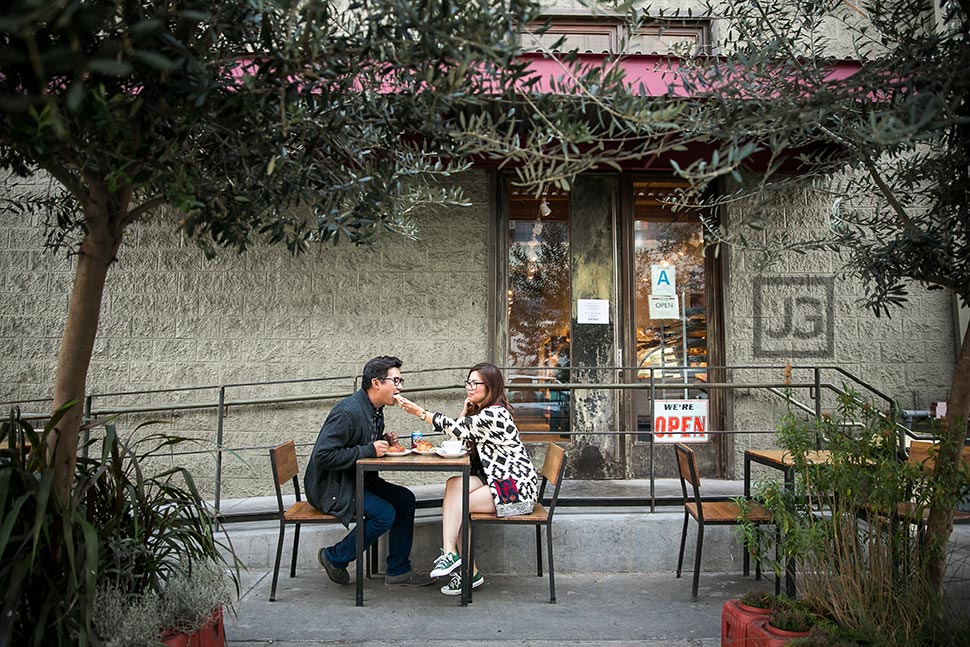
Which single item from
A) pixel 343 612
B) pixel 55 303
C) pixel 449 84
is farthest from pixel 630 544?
pixel 55 303

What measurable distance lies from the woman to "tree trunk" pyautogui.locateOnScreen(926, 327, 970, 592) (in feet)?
7.10

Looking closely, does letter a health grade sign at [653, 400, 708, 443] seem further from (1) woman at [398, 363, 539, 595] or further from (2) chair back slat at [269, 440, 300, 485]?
(2) chair back slat at [269, 440, 300, 485]

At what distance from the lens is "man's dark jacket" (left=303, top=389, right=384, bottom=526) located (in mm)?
4586

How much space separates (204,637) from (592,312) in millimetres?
4762

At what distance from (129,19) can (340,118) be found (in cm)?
84

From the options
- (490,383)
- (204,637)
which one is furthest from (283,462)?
(204,637)

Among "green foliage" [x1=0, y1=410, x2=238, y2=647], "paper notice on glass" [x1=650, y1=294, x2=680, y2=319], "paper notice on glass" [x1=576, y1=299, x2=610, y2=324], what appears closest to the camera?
"green foliage" [x1=0, y1=410, x2=238, y2=647]

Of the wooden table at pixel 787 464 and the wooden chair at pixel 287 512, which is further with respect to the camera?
the wooden chair at pixel 287 512

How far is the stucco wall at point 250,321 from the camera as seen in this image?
6820 mm

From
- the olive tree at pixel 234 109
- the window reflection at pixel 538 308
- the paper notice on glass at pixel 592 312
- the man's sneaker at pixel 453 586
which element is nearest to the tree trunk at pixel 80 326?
the olive tree at pixel 234 109

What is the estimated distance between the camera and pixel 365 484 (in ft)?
16.3

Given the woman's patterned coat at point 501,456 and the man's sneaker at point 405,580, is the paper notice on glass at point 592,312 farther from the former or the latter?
the man's sneaker at point 405,580

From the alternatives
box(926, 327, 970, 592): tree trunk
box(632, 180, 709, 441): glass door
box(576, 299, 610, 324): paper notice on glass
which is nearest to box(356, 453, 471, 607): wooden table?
box(926, 327, 970, 592): tree trunk

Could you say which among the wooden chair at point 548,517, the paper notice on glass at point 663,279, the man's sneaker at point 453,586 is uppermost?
the paper notice on glass at point 663,279
